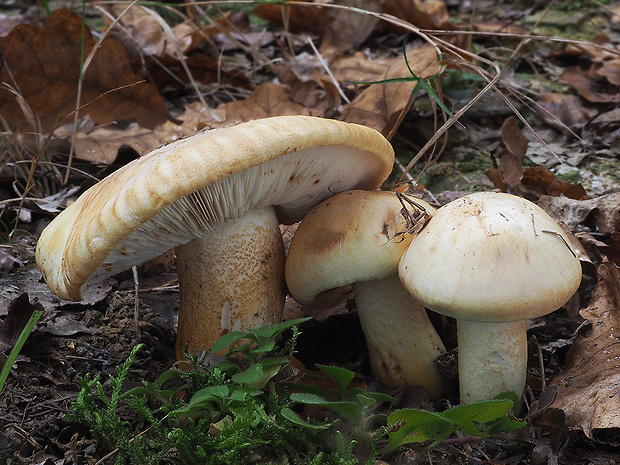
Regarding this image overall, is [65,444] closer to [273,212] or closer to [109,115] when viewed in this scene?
[273,212]

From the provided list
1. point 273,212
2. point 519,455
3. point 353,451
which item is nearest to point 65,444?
point 353,451

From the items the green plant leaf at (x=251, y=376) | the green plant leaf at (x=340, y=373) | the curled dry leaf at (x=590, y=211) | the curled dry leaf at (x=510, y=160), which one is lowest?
the curled dry leaf at (x=590, y=211)

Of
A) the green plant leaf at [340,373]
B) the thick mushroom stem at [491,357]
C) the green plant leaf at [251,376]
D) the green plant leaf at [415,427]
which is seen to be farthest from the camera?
the thick mushroom stem at [491,357]

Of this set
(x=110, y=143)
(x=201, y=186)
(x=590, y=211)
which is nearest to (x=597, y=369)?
(x=590, y=211)

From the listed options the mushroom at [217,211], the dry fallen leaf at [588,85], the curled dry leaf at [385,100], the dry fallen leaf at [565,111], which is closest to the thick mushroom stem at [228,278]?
the mushroom at [217,211]

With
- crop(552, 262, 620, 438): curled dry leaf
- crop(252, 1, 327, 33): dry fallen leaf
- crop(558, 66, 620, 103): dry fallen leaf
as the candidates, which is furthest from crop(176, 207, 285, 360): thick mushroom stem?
crop(252, 1, 327, 33): dry fallen leaf

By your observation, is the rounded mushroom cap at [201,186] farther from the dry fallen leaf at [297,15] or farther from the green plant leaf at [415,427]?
the dry fallen leaf at [297,15]

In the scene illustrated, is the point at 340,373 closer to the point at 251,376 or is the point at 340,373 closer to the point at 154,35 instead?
the point at 251,376
